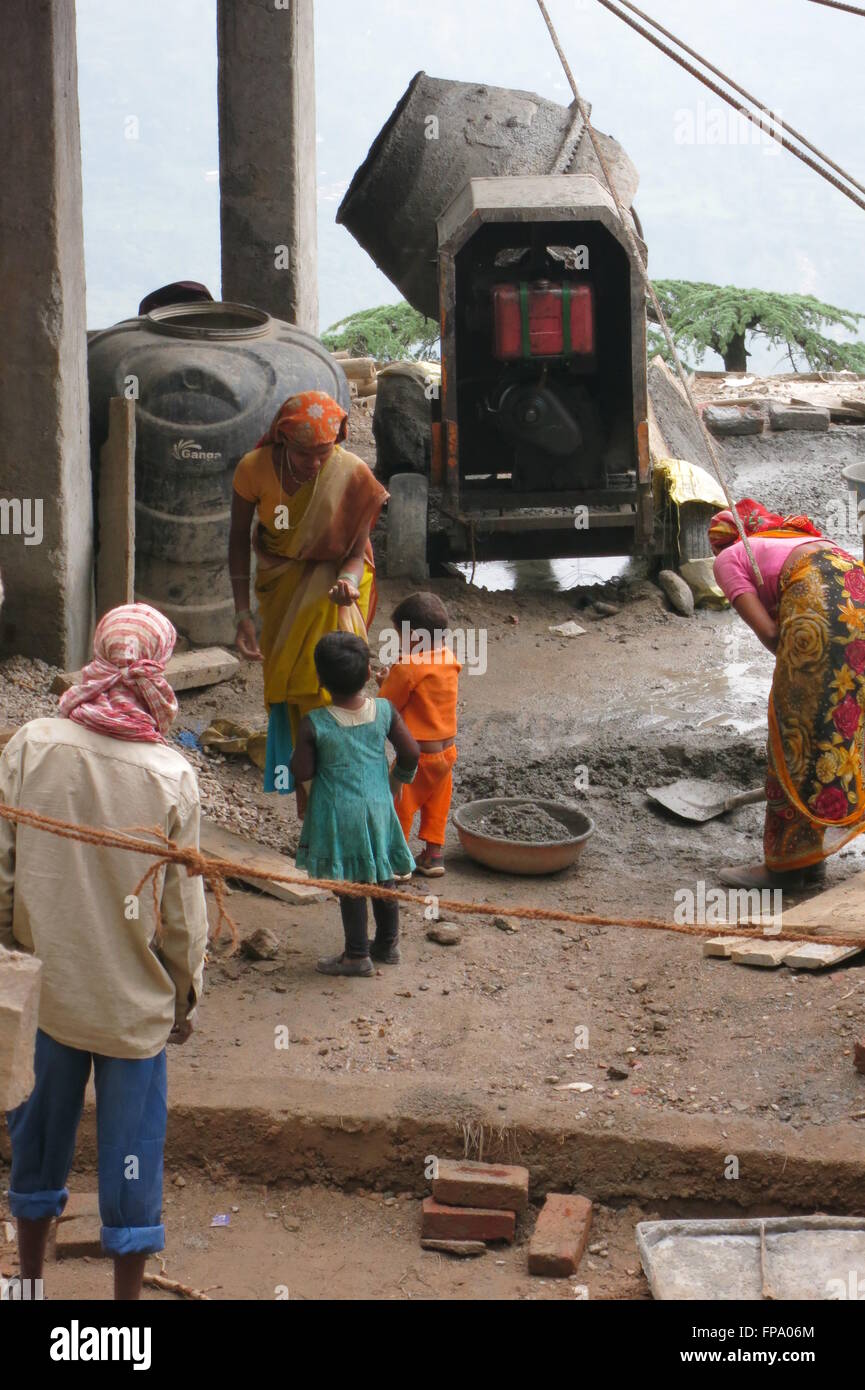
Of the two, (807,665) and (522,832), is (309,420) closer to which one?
(522,832)

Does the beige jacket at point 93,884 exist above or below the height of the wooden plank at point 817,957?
above

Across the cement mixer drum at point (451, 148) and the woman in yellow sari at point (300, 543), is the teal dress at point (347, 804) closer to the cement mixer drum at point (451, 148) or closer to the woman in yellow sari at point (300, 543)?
the woman in yellow sari at point (300, 543)

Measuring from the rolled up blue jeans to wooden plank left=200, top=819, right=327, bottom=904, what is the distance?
226 centimetres

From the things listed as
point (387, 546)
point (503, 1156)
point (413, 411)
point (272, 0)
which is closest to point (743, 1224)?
point (503, 1156)

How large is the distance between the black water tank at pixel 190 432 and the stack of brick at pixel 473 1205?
4670 mm

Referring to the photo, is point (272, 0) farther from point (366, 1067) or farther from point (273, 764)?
point (366, 1067)

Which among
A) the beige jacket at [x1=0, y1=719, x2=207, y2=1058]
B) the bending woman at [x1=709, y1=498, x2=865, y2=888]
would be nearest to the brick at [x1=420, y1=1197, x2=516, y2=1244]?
the beige jacket at [x1=0, y1=719, x2=207, y2=1058]

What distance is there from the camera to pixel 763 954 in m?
5.01

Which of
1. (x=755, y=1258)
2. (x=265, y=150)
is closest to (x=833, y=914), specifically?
(x=755, y=1258)

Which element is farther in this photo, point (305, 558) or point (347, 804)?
point (305, 558)

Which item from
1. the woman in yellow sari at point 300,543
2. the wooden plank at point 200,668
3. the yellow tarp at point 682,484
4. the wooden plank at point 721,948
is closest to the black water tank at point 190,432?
the wooden plank at point 200,668

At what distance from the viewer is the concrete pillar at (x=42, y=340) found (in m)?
6.81

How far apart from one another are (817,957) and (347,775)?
160 centimetres

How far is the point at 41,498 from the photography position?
7.22 metres
